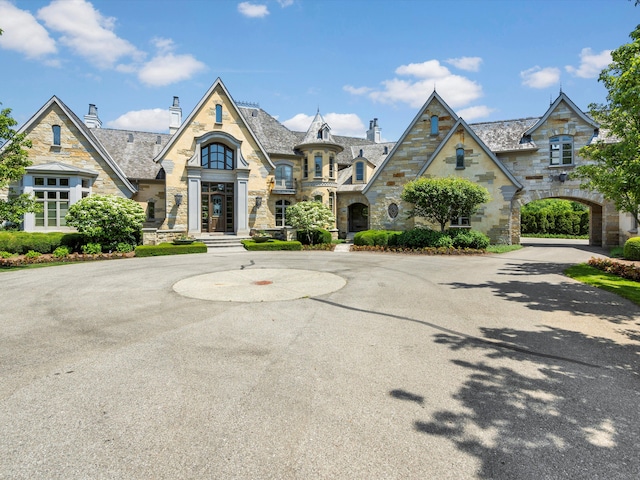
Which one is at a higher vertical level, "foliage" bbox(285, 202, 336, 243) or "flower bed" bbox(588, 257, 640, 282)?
"foliage" bbox(285, 202, 336, 243)

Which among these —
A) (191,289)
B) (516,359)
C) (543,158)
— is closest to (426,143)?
(543,158)

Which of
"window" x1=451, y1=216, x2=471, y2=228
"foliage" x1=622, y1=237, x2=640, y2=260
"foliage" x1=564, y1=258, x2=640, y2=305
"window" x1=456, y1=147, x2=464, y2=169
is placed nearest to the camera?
"foliage" x1=564, y1=258, x2=640, y2=305

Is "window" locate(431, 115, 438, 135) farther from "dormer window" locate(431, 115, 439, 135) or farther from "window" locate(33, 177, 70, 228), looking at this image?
"window" locate(33, 177, 70, 228)

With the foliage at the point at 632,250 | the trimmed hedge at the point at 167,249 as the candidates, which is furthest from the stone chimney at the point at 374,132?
the foliage at the point at 632,250

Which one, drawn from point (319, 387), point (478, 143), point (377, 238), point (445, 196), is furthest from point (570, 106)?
point (319, 387)

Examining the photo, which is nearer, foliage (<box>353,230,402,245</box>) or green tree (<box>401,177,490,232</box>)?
green tree (<box>401,177,490,232</box>)

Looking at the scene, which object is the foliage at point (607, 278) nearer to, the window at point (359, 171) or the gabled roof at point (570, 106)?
the gabled roof at point (570, 106)

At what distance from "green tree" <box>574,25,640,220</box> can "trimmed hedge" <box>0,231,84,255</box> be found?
22.3 meters

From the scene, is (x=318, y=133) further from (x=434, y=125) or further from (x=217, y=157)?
(x=434, y=125)

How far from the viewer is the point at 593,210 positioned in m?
25.8

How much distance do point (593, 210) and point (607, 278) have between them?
1733 cm

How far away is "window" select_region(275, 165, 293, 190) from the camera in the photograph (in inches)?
1212

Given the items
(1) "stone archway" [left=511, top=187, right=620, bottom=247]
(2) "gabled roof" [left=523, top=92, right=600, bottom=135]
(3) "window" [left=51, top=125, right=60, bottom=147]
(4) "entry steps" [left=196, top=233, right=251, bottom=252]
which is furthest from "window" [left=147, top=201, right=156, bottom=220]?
(2) "gabled roof" [left=523, top=92, right=600, bottom=135]

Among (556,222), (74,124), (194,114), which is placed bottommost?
(556,222)
